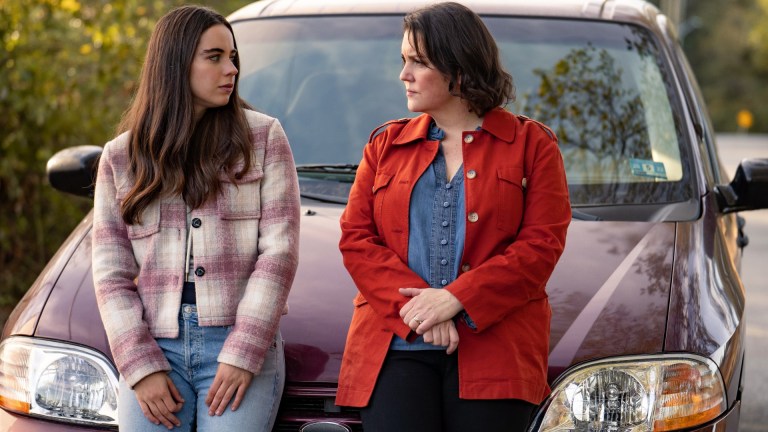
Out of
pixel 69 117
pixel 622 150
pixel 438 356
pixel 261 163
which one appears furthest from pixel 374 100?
pixel 69 117

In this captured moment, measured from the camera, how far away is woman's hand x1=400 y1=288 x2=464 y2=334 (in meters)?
2.63

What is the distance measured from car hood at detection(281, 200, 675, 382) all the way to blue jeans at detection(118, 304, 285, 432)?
196mm

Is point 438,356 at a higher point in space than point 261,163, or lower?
lower

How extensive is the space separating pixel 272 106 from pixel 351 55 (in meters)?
0.38

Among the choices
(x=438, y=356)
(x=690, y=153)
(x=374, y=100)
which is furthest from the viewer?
(x=374, y=100)

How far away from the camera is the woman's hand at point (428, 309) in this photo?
8.63 feet

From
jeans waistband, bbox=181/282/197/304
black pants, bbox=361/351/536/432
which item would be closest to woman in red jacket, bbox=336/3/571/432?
black pants, bbox=361/351/536/432

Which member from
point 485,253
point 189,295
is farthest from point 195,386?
point 485,253

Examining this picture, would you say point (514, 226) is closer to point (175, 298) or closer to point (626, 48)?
point (175, 298)

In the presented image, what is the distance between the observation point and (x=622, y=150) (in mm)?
4203

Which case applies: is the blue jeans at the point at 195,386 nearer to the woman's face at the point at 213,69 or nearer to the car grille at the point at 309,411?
the car grille at the point at 309,411

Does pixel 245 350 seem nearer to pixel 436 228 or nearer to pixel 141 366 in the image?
pixel 141 366

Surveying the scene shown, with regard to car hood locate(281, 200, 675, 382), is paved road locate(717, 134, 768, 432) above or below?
below

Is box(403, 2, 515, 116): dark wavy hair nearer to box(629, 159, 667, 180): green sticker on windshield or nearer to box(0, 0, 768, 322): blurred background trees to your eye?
box(629, 159, 667, 180): green sticker on windshield
